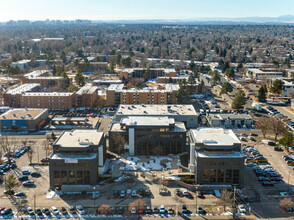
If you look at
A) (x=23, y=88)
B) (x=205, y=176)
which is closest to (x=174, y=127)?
(x=205, y=176)

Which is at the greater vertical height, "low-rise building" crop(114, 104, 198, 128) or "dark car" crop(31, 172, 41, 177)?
"low-rise building" crop(114, 104, 198, 128)

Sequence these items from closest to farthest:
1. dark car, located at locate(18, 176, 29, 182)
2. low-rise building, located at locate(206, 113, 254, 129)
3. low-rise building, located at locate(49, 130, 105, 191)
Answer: low-rise building, located at locate(49, 130, 105, 191), dark car, located at locate(18, 176, 29, 182), low-rise building, located at locate(206, 113, 254, 129)

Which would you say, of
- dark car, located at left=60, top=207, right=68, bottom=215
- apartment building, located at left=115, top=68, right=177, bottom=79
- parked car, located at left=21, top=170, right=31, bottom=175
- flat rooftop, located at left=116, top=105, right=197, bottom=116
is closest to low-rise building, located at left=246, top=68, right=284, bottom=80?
apartment building, located at left=115, top=68, right=177, bottom=79

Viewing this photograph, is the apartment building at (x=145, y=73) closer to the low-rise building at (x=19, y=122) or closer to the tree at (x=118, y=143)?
the low-rise building at (x=19, y=122)

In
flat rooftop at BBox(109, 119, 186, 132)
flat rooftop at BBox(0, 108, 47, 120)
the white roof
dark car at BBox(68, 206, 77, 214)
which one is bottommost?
dark car at BBox(68, 206, 77, 214)

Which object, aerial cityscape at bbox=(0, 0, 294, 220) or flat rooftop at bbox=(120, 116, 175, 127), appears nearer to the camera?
aerial cityscape at bbox=(0, 0, 294, 220)

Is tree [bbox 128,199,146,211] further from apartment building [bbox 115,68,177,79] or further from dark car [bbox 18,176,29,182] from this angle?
apartment building [bbox 115,68,177,79]
